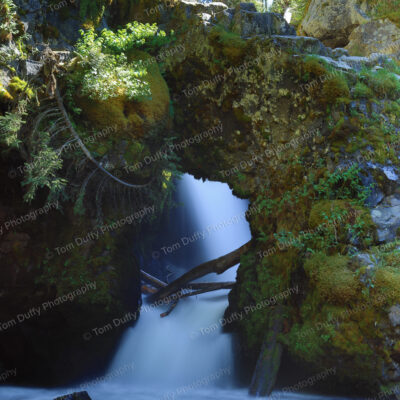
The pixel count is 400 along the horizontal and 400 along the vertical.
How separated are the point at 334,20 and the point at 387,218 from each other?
35.3ft

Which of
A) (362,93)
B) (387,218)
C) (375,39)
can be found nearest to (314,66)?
(362,93)

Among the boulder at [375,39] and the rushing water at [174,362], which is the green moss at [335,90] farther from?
the boulder at [375,39]

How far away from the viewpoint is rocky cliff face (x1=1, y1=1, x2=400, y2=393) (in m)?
4.93

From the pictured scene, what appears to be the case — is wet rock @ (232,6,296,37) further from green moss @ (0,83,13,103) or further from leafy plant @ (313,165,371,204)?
green moss @ (0,83,13,103)

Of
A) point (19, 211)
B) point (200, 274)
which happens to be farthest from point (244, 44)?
point (19, 211)

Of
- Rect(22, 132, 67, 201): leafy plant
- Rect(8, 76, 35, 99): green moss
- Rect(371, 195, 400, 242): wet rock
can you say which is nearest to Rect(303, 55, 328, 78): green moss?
Rect(371, 195, 400, 242): wet rock

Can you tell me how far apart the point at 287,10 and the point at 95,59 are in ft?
48.7

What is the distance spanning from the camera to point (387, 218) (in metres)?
5.48

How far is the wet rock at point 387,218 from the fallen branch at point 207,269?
3008 millimetres

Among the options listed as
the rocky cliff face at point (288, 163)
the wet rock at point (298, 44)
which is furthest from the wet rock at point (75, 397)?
the wet rock at point (298, 44)

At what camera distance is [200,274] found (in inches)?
338

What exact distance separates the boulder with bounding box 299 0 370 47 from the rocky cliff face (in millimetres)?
6088

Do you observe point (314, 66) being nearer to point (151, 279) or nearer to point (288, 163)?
point (288, 163)

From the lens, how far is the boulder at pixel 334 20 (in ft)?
41.8
